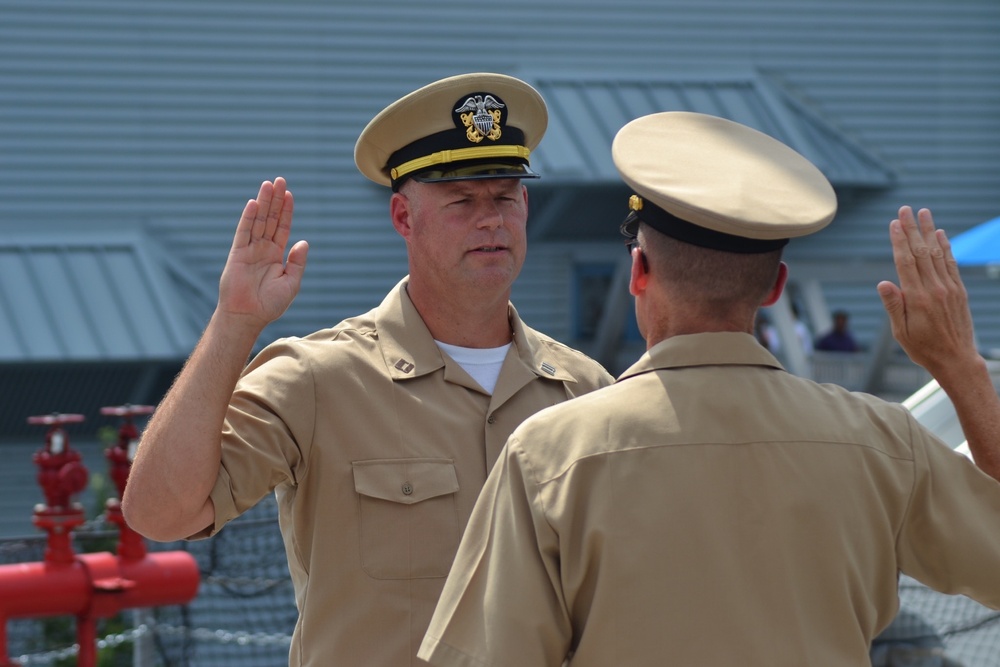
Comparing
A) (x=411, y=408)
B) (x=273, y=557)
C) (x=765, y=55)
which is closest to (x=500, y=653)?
(x=411, y=408)

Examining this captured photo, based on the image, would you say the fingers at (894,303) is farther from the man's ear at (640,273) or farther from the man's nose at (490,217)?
the man's nose at (490,217)

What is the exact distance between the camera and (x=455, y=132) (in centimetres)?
255

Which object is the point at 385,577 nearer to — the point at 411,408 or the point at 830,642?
the point at 411,408

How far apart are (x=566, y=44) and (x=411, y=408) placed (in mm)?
9943

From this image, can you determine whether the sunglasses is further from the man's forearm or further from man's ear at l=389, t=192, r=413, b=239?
man's ear at l=389, t=192, r=413, b=239

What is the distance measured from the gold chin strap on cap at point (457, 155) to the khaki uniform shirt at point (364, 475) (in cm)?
38

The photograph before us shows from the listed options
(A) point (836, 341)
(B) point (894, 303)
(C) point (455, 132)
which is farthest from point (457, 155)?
(A) point (836, 341)

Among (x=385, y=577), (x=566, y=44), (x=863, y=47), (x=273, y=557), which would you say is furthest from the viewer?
(x=863, y=47)

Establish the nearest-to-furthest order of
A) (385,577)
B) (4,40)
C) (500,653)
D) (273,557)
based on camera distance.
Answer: (500,653)
(385,577)
(273,557)
(4,40)

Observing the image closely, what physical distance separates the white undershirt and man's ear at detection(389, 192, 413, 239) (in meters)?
0.24

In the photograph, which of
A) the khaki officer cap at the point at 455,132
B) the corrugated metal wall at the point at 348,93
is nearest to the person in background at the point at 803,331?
the corrugated metal wall at the point at 348,93

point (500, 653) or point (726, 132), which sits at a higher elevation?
point (726, 132)

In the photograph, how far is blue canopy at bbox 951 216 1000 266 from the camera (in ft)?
27.6

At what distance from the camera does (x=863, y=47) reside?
12.8 meters
